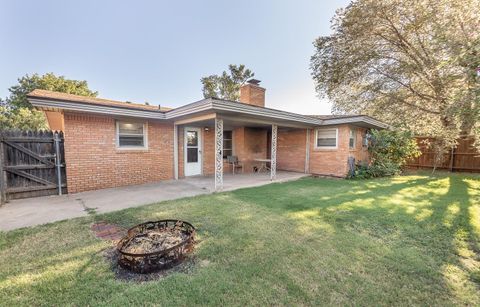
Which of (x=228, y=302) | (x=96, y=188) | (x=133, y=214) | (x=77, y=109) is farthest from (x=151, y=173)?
(x=228, y=302)

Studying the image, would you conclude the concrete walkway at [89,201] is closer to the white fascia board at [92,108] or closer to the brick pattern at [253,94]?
the white fascia board at [92,108]

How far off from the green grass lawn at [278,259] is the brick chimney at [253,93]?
7.06 m

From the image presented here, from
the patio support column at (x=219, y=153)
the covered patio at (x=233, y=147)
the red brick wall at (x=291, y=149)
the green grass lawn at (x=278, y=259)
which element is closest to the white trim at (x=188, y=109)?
the covered patio at (x=233, y=147)

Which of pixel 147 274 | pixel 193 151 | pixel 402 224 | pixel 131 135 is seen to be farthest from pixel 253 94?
pixel 147 274

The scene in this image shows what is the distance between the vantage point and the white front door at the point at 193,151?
887cm

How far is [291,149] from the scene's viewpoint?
1101cm

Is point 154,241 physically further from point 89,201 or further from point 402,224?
point 402,224

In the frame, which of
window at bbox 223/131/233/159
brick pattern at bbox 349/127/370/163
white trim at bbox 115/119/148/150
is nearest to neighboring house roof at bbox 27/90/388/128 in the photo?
white trim at bbox 115/119/148/150

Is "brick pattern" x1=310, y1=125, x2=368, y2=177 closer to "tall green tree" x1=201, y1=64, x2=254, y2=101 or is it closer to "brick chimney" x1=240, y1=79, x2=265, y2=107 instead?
"brick chimney" x1=240, y1=79, x2=265, y2=107

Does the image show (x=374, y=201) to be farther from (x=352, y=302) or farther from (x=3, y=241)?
(x=3, y=241)

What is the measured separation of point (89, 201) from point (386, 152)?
41.4 feet

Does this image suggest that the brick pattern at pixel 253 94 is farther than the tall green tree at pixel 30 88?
No

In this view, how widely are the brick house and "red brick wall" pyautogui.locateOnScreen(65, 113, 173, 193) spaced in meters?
0.02

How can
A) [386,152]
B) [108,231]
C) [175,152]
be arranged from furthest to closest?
1. [386,152]
2. [175,152]
3. [108,231]
